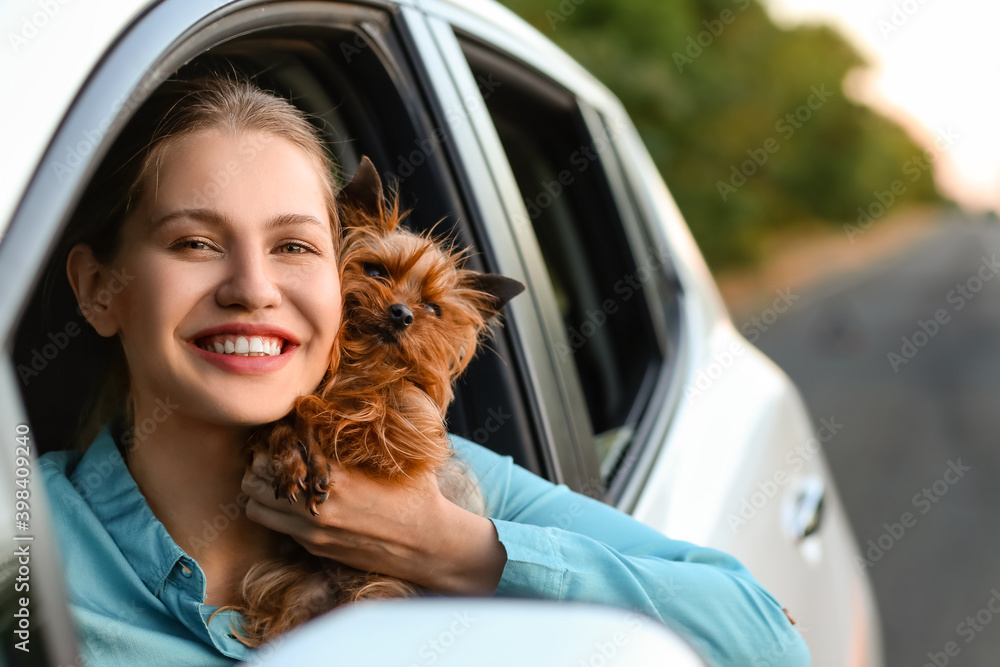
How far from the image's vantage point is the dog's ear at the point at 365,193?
1.73 m

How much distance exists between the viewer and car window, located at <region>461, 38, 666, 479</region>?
2.70m

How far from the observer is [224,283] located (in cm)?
Result: 138

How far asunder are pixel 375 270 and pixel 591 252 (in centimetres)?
153

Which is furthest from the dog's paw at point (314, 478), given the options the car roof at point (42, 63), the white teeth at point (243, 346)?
the car roof at point (42, 63)

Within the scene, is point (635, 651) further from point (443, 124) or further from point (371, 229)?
point (443, 124)

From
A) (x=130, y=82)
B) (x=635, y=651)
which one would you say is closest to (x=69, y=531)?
(x=130, y=82)

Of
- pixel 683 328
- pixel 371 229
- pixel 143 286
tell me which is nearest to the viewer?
pixel 143 286

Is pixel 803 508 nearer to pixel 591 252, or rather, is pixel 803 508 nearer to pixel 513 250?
pixel 591 252

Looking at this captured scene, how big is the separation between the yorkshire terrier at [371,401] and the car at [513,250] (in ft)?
0.76

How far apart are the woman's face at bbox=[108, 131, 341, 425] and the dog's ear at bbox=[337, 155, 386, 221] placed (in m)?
0.21

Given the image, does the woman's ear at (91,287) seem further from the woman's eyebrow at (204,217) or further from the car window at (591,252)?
the car window at (591,252)

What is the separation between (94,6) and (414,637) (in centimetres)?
88

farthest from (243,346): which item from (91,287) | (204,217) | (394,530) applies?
(394,530)

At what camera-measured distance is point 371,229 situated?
1733mm
